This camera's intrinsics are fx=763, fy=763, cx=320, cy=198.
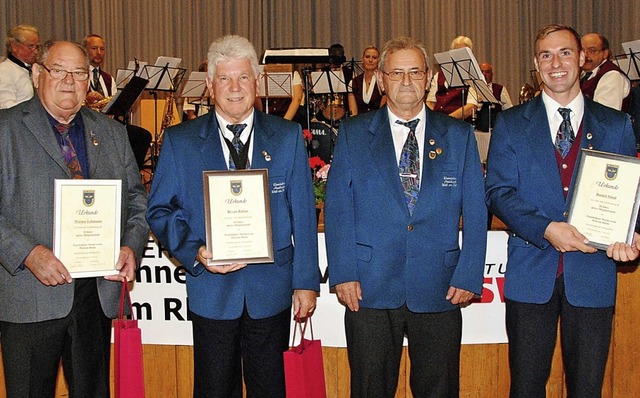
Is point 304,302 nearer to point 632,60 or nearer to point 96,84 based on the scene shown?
point 96,84

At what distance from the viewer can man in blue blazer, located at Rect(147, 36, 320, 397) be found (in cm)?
310

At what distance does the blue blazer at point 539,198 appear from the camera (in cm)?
319

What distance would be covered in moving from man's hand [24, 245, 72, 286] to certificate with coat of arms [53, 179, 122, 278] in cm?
4

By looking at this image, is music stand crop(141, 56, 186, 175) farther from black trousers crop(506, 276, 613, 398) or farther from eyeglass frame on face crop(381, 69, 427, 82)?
black trousers crop(506, 276, 613, 398)

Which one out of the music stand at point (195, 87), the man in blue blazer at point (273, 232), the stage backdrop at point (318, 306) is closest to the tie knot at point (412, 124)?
the man in blue blazer at point (273, 232)

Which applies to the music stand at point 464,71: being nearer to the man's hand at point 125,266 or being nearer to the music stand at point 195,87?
the music stand at point 195,87

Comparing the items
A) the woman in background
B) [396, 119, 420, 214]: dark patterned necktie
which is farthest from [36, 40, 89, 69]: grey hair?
the woman in background

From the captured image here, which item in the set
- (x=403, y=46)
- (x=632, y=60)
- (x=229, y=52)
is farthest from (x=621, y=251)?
(x=632, y=60)

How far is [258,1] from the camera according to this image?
12.1 metres

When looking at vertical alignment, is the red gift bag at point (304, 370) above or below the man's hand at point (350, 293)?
below

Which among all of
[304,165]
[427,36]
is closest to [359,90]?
[427,36]

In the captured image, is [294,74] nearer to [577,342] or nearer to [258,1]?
[258,1]

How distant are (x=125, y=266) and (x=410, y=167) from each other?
50.3 inches

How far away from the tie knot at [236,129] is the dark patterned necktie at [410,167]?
2.28ft
